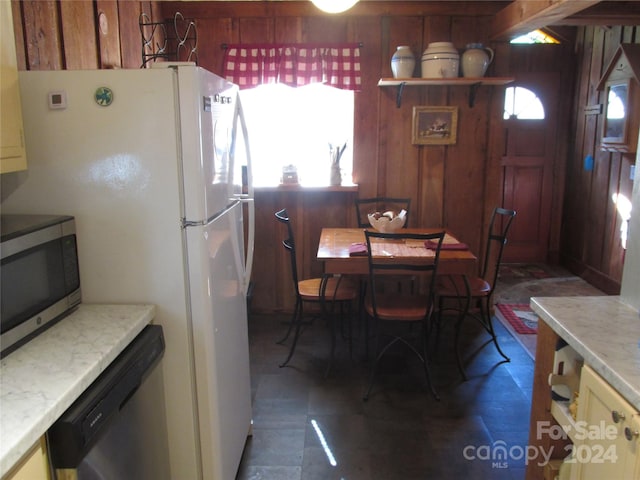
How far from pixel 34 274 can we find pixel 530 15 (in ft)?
9.85

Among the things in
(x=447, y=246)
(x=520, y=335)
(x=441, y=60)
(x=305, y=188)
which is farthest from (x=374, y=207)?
(x=520, y=335)

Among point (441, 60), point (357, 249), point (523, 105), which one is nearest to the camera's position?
point (357, 249)

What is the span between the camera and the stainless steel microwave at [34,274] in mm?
1347

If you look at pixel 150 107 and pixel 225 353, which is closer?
pixel 150 107

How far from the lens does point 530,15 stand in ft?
10.1

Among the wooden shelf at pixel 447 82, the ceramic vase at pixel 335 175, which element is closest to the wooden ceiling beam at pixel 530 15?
the wooden shelf at pixel 447 82

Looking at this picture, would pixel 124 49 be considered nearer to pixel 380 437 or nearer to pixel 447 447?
pixel 380 437

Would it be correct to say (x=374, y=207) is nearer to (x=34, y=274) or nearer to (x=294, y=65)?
(x=294, y=65)

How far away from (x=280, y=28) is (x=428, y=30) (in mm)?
1113

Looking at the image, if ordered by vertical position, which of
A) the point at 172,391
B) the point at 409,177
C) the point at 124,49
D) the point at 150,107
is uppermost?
the point at 124,49

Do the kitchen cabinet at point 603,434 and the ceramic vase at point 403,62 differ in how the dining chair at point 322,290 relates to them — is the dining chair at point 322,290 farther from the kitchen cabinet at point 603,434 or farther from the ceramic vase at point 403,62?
the kitchen cabinet at point 603,434

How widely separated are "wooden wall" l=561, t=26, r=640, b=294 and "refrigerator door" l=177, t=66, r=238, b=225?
12.7 ft

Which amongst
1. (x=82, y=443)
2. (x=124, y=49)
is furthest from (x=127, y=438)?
(x=124, y=49)

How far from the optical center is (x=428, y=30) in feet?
12.6
